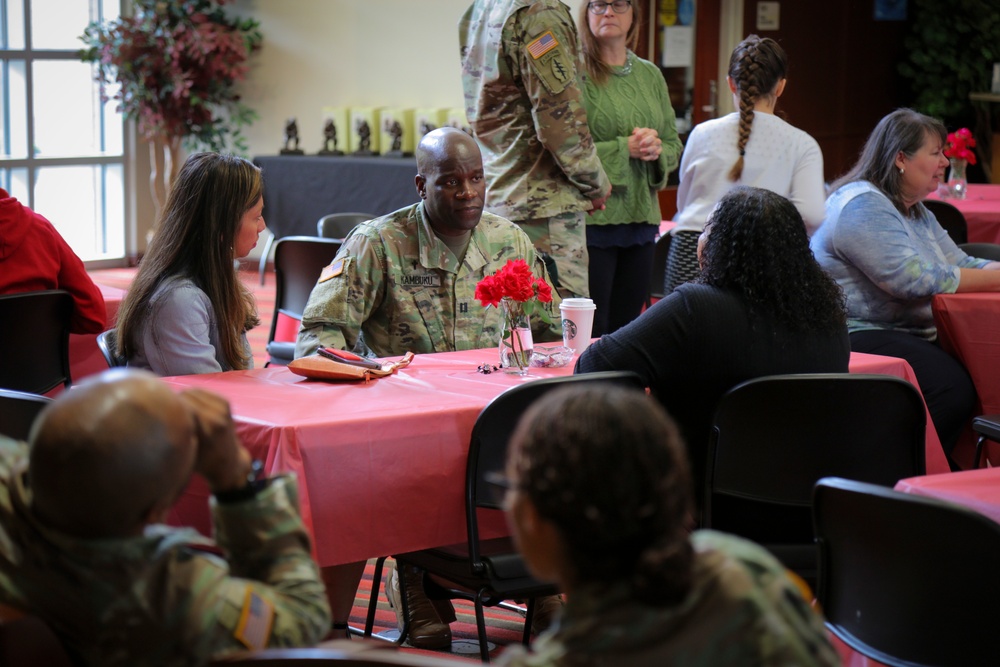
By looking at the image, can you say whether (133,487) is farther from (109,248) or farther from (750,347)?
(109,248)

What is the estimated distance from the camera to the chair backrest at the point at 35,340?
11.6 feet

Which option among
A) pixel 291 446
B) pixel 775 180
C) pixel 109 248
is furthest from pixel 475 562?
pixel 109 248

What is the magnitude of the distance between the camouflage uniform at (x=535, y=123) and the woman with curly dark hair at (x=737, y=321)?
1392mm

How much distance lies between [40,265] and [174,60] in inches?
208

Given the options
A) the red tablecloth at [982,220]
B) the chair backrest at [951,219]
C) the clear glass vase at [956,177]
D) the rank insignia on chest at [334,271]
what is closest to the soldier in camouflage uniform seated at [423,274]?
the rank insignia on chest at [334,271]

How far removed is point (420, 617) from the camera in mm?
3002

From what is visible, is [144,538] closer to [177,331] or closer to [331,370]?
[331,370]

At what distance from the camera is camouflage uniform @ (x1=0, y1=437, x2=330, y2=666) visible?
4.19 feet

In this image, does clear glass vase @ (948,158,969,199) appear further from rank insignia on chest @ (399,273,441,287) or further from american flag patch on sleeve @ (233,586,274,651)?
american flag patch on sleeve @ (233,586,274,651)

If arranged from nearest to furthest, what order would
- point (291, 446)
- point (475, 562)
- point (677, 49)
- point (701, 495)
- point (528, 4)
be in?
1. point (291, 446)
2. point (475, 562)
3. point (701, 495)
4. point (528, 4)
5. point (677, 49)

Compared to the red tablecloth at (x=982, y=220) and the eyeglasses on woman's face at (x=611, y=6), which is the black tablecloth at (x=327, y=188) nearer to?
the red tablecloth at (x=982, y=220)

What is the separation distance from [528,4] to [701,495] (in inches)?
74.6

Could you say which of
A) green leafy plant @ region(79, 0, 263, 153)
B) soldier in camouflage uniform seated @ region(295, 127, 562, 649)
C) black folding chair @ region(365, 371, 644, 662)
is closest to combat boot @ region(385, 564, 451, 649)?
soldier in camouflage uniform seated @ region(295, 127, 562, 649)

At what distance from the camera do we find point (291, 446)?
2.28 metres
